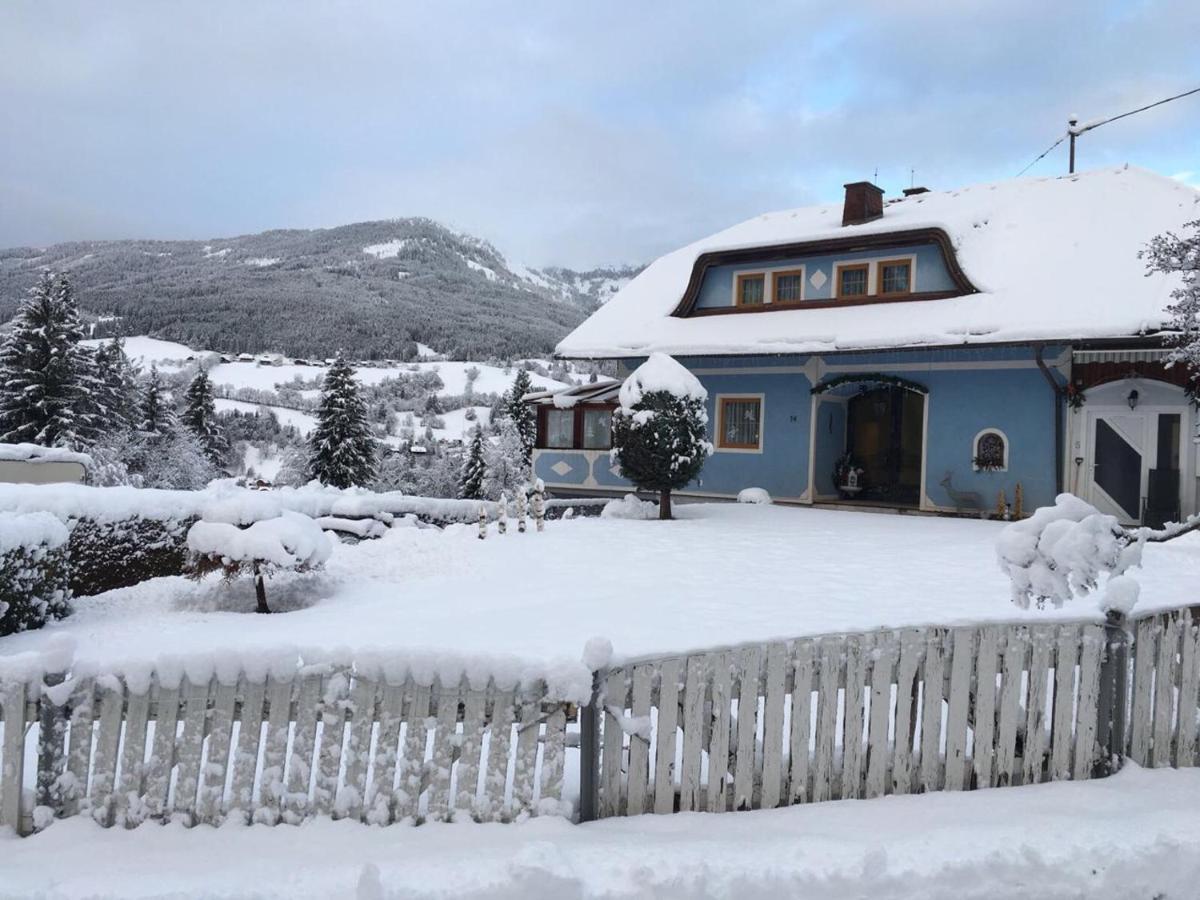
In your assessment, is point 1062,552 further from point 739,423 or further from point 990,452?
point 739,423

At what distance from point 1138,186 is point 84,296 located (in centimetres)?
12922

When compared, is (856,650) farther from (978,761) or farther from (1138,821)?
(1138,821)

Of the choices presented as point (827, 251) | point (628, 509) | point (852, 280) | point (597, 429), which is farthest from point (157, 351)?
point (852, 280)

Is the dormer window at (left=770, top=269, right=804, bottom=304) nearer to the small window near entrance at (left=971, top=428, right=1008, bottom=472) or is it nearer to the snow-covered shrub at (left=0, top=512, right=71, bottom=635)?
the small window near entrance at (left=971, top=428, right=1008, bottom=472)

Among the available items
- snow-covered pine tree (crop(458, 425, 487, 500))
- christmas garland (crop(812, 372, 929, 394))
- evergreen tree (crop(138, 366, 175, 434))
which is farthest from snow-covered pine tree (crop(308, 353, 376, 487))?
christmas garland (crop(812, 372, 929, 394))

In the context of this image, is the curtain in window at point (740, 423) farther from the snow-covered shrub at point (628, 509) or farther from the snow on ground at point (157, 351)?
the snow on ground at point (157, 351)

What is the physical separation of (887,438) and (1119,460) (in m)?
5.30

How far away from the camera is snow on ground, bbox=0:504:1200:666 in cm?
757

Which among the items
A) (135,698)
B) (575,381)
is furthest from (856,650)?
(575,381)

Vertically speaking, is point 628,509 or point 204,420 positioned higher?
point 204,420

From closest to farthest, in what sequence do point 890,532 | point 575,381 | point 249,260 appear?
point 890,532, point 575,381, point 249,260

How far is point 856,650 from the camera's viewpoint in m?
4.16

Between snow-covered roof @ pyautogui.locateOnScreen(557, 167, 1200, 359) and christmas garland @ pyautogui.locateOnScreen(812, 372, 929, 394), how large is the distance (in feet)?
3.61

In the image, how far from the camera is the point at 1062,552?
4703mm
